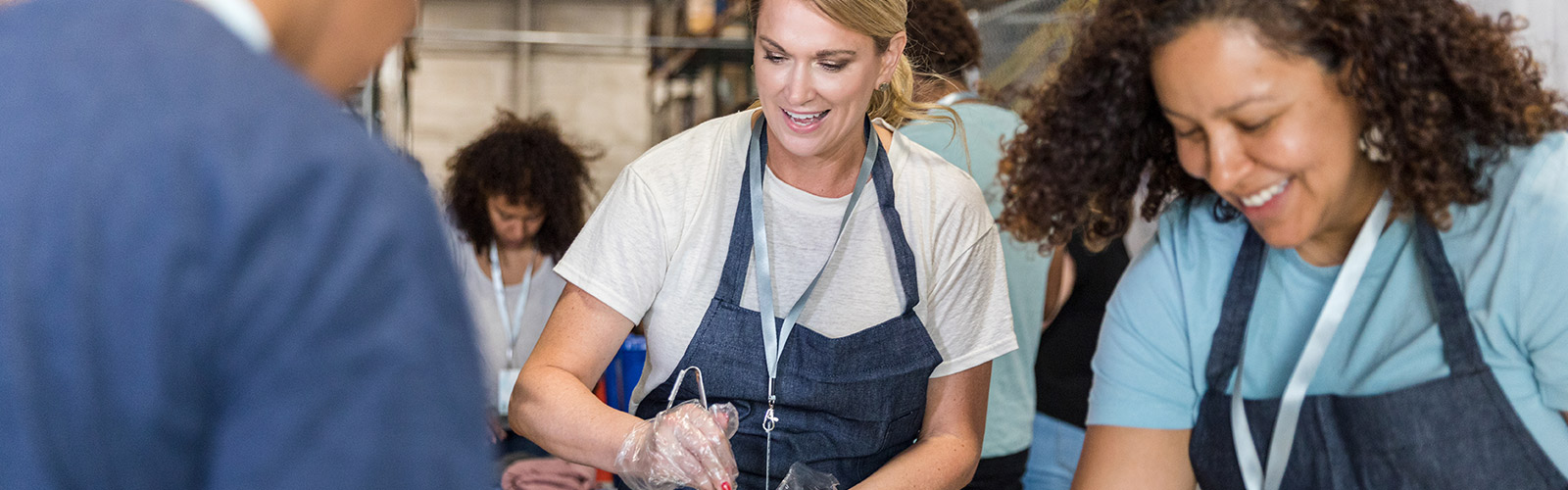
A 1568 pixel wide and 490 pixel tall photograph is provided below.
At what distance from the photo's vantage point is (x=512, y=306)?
12.3ft

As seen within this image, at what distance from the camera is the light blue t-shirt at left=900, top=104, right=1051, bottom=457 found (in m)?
2.37

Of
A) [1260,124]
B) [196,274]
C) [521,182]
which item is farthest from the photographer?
[521,182]

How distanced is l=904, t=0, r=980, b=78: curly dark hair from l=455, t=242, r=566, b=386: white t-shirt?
5.07 feet

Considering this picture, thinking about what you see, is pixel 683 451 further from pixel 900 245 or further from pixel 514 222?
pixel 514 222

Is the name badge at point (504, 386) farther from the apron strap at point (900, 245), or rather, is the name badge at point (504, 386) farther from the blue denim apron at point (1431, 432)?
the blue denim apron at point (1431, 432)

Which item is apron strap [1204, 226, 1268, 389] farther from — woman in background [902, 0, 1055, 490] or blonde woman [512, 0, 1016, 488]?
woman in background [902, 0, 1055, 490]

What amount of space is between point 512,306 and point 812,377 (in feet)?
7.27

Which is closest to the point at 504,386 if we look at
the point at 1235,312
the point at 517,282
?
the point at 517,282

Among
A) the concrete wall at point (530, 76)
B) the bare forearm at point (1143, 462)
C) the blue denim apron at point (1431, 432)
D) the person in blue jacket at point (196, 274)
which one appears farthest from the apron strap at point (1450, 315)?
the concrete wall at point (530, 76)

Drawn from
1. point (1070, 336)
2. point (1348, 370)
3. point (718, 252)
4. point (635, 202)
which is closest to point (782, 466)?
point (718, 252)

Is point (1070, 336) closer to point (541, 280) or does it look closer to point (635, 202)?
point (635, 202)

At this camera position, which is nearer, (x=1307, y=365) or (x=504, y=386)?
(x=1307, y=365)

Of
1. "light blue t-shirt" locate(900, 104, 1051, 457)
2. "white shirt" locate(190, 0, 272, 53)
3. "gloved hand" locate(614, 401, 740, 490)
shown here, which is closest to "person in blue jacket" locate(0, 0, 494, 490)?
"white shirt" locate(190, 0, 272, 53)

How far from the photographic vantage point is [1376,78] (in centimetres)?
123
